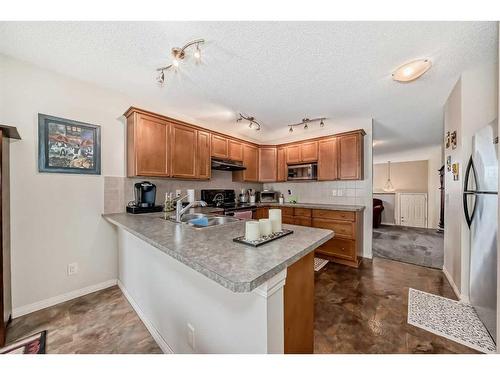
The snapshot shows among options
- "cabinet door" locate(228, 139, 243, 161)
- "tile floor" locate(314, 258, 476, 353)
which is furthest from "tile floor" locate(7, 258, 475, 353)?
"cabinet door" locate(228, 139, 243, 161)

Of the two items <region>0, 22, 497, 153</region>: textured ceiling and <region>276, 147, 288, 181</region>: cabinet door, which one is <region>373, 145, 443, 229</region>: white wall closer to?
<region>0, 22, 497, 153</region>: textured ceiling

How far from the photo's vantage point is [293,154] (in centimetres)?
396

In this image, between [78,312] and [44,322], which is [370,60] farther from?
[44,322]

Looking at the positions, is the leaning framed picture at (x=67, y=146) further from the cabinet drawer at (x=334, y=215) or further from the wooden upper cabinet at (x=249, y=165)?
the cabinet drawer at (x=334, y=215)

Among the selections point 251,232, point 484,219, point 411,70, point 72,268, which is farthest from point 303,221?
point 72,268

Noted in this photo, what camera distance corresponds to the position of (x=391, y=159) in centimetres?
673

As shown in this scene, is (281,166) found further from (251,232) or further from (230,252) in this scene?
(230,252)

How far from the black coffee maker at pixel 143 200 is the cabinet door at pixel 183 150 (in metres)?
0.37

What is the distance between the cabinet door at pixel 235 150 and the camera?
3572 millimetres

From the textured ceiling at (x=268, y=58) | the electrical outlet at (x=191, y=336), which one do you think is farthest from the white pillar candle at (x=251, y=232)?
the textured ceiling at (x=268, y=58)

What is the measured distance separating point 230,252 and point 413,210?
7.38 m

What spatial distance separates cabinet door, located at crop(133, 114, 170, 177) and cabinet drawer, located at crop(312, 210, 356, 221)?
2.48 metres

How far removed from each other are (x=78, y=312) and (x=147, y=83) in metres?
2.52
